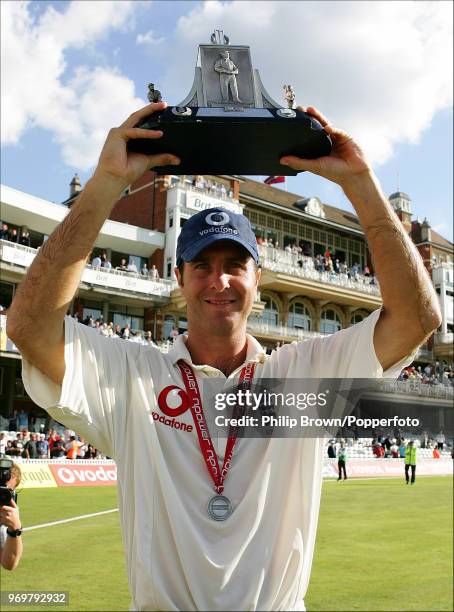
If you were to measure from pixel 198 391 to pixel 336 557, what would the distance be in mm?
8513

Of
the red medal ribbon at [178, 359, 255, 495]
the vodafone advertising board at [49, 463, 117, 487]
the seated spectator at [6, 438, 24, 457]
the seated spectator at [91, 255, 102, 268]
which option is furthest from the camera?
the seated spectator at [91, 255, 102, 268]

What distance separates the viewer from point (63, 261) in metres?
2.47

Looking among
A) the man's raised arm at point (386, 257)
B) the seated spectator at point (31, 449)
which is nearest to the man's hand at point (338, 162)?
the man's raised arm at point (386, 257)

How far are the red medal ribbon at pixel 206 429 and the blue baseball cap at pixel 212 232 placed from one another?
1.62 ft

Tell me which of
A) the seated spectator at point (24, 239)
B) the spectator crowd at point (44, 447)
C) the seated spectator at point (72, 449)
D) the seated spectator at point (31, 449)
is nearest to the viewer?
the spectator crowd at point (44, 447)

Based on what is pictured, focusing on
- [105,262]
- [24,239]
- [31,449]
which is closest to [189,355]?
[31,449]

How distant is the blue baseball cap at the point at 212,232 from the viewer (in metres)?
2.76

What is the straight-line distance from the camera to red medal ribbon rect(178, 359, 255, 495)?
255 centimetres

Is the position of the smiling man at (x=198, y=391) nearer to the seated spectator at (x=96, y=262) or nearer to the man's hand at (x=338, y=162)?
the man's hand at (x=338, y=162)

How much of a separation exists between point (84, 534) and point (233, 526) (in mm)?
10531

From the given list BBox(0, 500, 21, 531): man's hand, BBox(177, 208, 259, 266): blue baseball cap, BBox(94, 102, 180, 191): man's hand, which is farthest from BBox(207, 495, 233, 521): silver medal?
BBox(0, 500, 21, 531): man's hand

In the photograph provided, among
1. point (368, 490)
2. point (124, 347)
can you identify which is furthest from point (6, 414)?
point (124, 347)

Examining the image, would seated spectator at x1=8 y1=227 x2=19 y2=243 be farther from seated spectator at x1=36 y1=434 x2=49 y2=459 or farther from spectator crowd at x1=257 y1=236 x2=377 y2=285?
spectator crowd at x1=257 y1=236 x2=377 y2=285

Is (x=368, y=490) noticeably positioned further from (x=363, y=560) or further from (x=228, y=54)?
(x=228, y=54)
